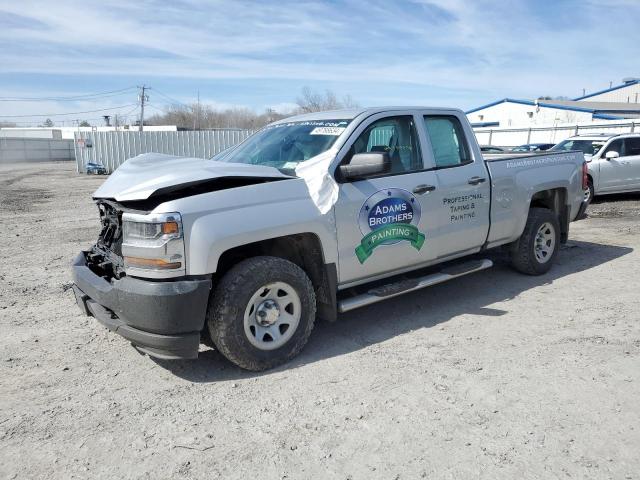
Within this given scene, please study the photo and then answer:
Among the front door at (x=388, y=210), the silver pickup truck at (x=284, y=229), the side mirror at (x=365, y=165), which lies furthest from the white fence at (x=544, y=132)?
the side mirror at (x=365, y=165)

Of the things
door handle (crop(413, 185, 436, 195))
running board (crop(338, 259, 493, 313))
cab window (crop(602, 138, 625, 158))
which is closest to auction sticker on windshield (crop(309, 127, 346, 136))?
door handle (crop(413, 185, 436, 195))

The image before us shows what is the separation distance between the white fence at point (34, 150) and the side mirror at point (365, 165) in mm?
54591

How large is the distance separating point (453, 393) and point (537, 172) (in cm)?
359

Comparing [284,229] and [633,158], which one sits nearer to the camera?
[284,229]

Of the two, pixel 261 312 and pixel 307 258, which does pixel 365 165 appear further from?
pixel 261 312

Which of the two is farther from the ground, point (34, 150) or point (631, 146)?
point (34, 150)

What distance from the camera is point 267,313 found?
13.0 ft

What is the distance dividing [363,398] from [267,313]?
94 cm

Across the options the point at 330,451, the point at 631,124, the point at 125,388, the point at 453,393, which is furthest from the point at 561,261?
the point at 631,124

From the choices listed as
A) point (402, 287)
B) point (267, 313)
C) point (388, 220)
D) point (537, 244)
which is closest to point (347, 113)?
point (388, 220)

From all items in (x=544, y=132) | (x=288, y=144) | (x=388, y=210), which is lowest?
(x=388, y=210)

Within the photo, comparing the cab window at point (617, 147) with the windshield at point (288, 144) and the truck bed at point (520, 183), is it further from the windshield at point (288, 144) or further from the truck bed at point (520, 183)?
the windshield at point (288, 144)

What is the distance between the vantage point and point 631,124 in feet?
64.2

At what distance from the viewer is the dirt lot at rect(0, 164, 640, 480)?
2912 mm
